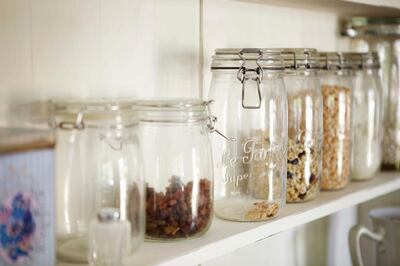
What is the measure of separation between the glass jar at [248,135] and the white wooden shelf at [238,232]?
0.02 m

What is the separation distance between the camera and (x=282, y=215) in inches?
34.3

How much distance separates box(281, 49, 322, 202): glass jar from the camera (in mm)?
938

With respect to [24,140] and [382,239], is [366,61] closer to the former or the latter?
[382,239]

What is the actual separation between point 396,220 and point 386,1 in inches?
16.4

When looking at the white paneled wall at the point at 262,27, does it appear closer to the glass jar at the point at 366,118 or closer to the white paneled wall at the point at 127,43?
the white paneled wall at the point at 127,43

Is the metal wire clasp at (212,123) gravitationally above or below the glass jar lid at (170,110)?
below

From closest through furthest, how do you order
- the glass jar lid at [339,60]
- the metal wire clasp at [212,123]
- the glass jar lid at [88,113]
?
the glass jar lid at [88,113], the metal wire clasp at [212,123], the glass jar lid at [339,60]

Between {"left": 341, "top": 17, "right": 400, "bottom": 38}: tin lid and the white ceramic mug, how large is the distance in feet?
1.18

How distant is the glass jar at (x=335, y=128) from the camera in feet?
3.36

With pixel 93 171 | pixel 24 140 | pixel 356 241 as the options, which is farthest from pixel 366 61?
pixel 24 140

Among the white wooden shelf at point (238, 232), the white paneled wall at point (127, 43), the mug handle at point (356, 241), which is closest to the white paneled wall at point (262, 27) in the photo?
the white paneled wall at point (127, 43)

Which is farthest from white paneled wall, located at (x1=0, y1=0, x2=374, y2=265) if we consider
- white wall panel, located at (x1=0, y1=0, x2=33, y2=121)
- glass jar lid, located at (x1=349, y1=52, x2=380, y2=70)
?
glass jar lid, located at (x1=349, y1=52, x2=380, y2=70)

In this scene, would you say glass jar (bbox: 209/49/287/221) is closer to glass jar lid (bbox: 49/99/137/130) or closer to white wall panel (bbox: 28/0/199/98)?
white wall panel (bbox: 28/0/199/98)

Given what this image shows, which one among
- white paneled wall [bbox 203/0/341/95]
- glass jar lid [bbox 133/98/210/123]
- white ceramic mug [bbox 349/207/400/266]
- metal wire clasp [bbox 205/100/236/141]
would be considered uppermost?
white paneled wall [bbox 203/0/341/95]
